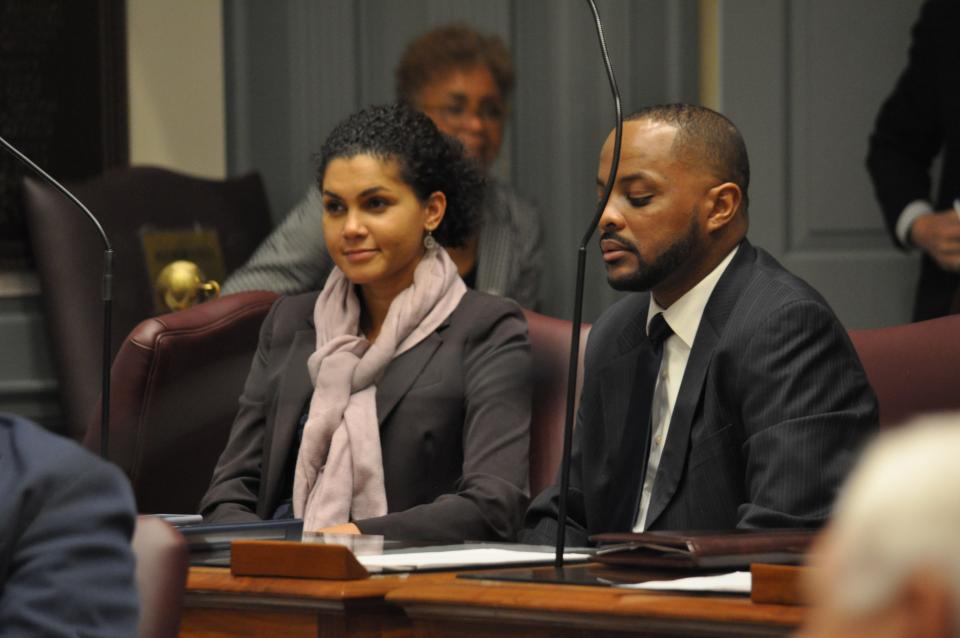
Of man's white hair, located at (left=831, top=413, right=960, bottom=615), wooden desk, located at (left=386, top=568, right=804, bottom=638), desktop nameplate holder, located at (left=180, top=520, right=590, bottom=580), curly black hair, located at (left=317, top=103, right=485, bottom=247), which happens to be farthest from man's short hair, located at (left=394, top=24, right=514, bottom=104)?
man's white hair, located at (left=831, top=413, right=960, bottom=615)

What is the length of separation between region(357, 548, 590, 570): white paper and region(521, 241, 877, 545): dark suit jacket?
0.28m

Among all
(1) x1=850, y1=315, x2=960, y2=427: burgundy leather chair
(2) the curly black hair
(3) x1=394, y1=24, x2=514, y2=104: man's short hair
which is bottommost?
(1) x1=850, y1=315, x2=960, y2=427: burgundy leather chair

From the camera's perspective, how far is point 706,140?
2422mm

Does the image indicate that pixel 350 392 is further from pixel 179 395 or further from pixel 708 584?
pixel 708 584

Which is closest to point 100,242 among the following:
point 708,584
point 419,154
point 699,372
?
point 419,154

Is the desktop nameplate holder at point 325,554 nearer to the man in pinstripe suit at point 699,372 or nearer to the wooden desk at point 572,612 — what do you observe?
the wooden desk at point 572,612

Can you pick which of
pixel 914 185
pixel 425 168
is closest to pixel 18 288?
pixel 425 168

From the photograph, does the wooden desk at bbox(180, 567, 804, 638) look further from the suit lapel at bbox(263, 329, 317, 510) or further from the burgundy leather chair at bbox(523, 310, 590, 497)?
the burgundy leather chair at bbox(523, 310, 590, 497)

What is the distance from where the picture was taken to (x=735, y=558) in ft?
5.75

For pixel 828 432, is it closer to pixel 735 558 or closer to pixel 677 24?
pixel 735 558

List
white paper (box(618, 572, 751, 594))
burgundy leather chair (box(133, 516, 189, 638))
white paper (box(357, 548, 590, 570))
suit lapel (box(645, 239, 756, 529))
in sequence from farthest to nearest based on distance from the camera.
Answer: suit lapel (box(645, 239, 756, 529))
white paper (box(357, 548, 590, 570))
white paper (box(618, 572, 751, 594))
burgundy leather chair (box(133, 516, 189, 638))

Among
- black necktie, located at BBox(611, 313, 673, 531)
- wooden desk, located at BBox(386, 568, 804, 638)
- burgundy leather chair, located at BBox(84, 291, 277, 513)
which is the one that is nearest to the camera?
wooden desk, located at BBox(386, 568, 804, 638)

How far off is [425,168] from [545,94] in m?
1.24

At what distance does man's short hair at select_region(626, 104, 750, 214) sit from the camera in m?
2.41
